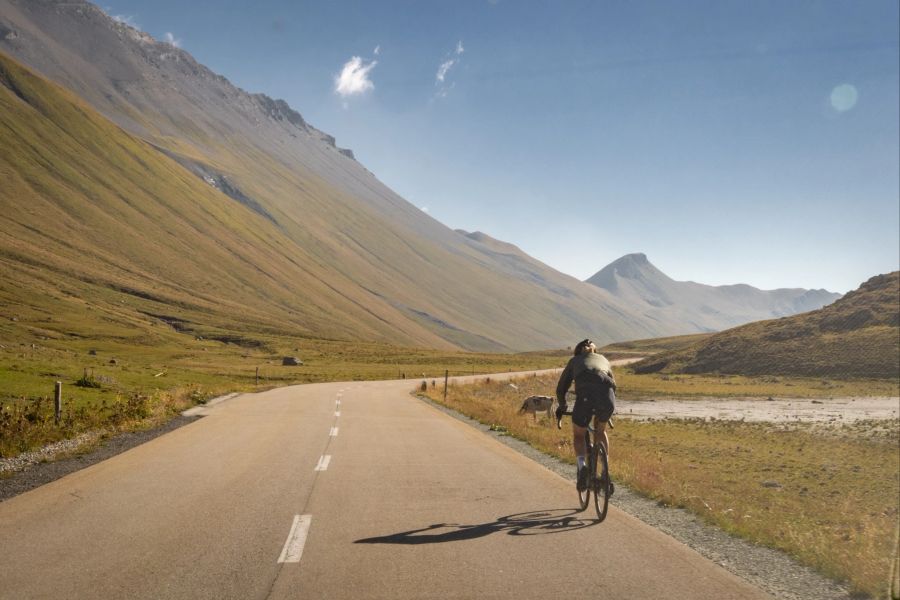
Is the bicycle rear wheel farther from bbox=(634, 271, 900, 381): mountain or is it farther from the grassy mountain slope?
the grassy mountain slope

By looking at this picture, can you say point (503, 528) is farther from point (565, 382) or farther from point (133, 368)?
point (133, 368)

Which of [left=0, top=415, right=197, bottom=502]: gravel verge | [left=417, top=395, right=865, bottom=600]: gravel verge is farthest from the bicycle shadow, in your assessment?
[left=0, top=415, right=197, bottom=502]: gravel verge

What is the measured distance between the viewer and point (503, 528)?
8617 mm

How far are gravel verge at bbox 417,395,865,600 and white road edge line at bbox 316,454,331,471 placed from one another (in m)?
5.91

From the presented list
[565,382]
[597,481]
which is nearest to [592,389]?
[565,382]

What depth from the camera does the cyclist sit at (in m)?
9.48

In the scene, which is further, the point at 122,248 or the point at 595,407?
the point at 122,248

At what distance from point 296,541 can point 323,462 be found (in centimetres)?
640

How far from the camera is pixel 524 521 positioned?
9.08 metres

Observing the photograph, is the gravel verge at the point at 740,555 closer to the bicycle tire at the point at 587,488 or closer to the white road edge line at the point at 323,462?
the bicycle tire at the point at 587,488

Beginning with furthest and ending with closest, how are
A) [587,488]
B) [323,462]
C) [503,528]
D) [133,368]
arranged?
[133,368], [323,462], [587,488], [503,528]

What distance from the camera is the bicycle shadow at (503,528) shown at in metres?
7.97

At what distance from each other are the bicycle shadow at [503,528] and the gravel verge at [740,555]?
4.14 feet

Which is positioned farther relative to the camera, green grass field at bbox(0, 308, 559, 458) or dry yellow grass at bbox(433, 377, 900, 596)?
green grass field at bbox(0, 308, 559, 458)
